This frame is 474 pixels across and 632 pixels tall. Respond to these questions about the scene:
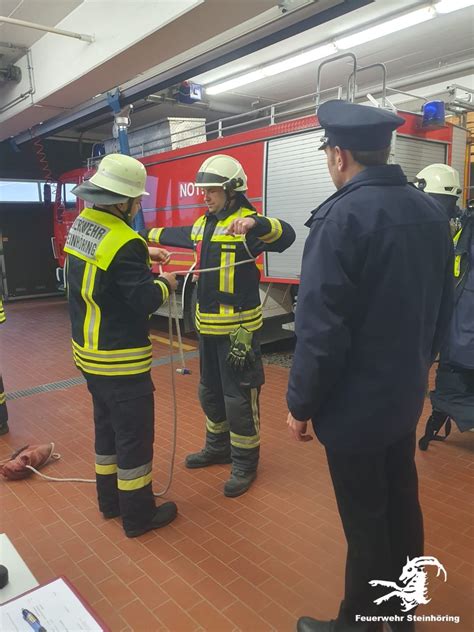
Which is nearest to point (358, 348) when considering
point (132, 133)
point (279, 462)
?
point (279, 462)

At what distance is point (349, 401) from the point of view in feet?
5.20

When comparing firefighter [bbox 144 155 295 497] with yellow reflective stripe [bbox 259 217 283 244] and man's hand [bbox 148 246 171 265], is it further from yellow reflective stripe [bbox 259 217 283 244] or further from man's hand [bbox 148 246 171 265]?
man's hand [bbox 148 246 171 265]

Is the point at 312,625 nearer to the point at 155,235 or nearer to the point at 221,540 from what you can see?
the point at 221,540

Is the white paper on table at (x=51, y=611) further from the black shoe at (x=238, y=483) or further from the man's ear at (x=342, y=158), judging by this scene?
the man's ear at (x=342, y=158)

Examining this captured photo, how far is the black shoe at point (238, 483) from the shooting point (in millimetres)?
3021

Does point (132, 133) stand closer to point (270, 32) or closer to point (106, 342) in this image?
point (270, 32)

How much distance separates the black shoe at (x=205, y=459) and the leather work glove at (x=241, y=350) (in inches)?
32.3

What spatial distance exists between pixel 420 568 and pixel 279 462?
162cm

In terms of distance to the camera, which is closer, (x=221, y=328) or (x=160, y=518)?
(x=160, y=518)

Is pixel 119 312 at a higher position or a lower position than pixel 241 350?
higher

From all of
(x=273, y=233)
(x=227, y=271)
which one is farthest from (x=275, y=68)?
(x=227, y=271)

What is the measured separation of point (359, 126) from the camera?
149 cm

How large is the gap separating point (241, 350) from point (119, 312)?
813 millimetres
